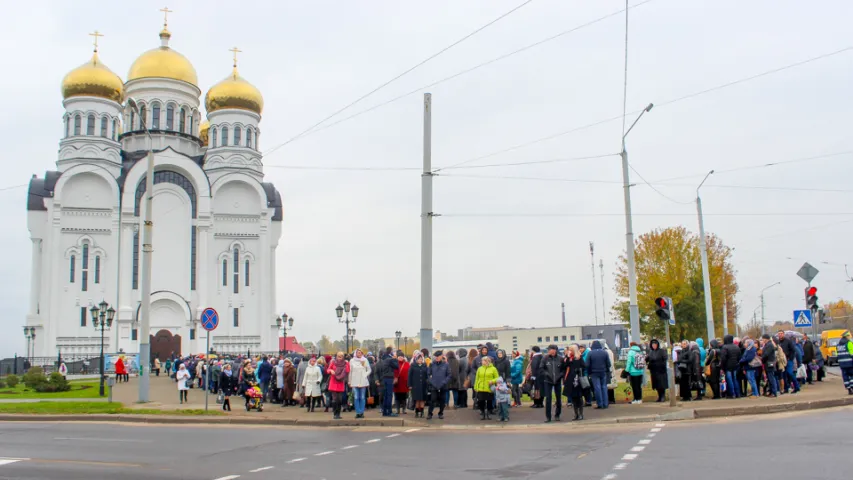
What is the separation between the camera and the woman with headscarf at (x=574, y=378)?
15870 mm

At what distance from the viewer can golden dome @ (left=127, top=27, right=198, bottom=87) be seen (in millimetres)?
62438

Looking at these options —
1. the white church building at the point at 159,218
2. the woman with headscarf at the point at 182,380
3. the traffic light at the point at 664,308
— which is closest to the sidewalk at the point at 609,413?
the traffic light at the point at 664,308

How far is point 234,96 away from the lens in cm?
6281

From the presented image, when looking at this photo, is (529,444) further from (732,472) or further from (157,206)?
(157,206)

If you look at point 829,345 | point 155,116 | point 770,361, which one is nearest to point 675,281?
point 829,345

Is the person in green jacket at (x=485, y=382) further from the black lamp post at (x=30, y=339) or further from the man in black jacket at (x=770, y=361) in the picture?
the black lamp post at (x=30, y=339)

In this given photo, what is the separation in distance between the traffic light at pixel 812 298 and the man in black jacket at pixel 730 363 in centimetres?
508

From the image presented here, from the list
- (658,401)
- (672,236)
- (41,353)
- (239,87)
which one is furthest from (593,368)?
(239,87)

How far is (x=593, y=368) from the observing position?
1716cm

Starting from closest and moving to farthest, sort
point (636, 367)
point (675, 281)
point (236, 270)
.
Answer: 1. point (636, 367)
2. point (675, 281)
3. point (236, 270)

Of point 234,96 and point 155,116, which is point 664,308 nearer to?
point 234,96

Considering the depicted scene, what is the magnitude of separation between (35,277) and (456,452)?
53401 millimetres

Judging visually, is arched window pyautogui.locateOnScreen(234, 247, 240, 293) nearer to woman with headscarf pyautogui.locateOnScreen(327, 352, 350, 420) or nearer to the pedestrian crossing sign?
woman with headscarf pyautogui.locateOnScreen(327, 352, 350, 420)

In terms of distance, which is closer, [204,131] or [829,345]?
[829,345]
